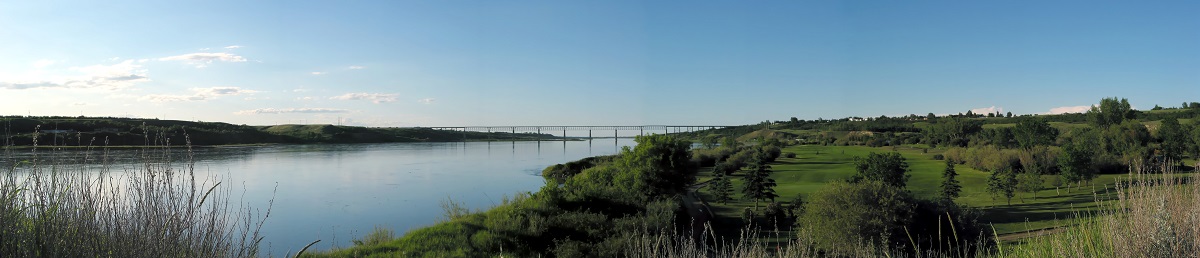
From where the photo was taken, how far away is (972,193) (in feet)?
127

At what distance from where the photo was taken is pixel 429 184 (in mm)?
42938

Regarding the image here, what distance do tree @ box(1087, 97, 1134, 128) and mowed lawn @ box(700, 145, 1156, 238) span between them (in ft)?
172

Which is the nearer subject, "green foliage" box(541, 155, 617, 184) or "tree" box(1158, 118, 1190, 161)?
"green foliage" box(541, 155, 617, 184)

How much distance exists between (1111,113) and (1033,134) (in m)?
31.2

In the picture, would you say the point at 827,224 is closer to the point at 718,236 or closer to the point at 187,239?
the point at 718,236

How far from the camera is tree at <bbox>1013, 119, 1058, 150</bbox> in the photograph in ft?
238

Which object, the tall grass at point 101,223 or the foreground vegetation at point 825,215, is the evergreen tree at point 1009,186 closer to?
the foreground vegetation at point 825,215

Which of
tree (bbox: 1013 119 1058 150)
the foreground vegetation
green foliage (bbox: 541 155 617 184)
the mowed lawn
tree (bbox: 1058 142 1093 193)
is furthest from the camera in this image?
tree (bbox: 1013 119 1058 150)

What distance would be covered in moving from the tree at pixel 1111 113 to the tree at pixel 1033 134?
909 inches

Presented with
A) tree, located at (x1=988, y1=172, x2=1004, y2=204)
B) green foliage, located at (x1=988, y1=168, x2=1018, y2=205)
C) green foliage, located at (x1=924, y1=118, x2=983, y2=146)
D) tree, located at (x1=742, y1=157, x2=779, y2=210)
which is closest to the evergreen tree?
green foliage, located at (x1=988, y1=168, x2=1018, y2=205)

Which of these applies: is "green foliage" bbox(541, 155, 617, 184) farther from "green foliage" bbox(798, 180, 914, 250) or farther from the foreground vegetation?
"green foliage" bbox(798, 180, 914, 250)

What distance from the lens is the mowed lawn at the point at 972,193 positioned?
1102 inches

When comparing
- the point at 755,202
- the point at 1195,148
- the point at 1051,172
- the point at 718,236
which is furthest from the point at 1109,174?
the point at 718,236

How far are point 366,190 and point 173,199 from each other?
36284mm
